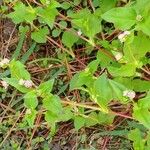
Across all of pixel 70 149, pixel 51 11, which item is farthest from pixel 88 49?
pixel 70 149

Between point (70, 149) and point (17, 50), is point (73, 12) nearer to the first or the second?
point (17, 50)

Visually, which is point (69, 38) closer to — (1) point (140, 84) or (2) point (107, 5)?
(2) point (107, 5)

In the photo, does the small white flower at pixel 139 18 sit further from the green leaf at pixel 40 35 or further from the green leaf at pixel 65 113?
the green leaf at pixel 40 35

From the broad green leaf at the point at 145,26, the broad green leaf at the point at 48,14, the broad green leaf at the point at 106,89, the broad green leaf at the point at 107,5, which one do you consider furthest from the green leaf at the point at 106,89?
the broad green leaf at the point at 107,5

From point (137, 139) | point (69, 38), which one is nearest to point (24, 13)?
point (69, 38)

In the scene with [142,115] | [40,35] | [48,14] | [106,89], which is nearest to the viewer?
[142,115]

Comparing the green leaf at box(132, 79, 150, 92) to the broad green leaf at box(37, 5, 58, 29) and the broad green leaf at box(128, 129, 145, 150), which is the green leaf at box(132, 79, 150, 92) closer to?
the broad green leaf at box(128, 129, 145, 150)
